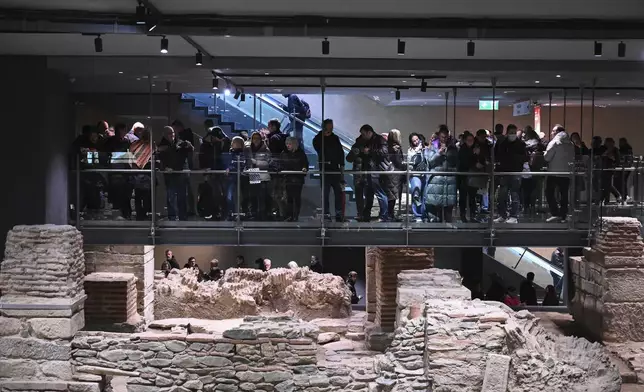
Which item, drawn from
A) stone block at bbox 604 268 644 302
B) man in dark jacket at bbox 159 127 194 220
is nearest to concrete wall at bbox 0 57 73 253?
man in dark jacket at bbox 159 127 194 220

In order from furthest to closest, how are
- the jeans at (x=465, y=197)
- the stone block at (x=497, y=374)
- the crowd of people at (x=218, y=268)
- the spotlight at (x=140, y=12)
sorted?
1. the crowd of people at (x=218, y=268)
2. the jeans at (x=465, y=197)
3. the stone block at (x=497, y=374)
4. the spotlight at (x=140, y=12)

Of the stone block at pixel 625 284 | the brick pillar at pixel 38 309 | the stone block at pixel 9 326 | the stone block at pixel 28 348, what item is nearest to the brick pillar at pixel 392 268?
the stone block at pixel 625 284

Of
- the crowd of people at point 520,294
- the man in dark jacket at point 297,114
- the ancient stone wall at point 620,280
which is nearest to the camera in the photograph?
the ancient stone wall at point 620,280

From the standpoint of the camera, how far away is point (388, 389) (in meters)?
10.3

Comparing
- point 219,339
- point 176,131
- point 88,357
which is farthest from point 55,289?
point 176,131

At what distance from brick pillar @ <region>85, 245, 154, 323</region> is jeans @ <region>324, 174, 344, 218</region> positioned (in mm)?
4501

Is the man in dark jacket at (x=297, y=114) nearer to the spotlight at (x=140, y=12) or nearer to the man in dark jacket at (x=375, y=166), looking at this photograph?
the man in dark jacket at (x=375, y=166)

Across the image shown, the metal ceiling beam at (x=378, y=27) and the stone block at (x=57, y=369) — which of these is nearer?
the metal ceiling beam at (x=378, y=27)

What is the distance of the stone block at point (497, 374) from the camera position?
976cm

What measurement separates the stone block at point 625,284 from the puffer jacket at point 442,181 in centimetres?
320

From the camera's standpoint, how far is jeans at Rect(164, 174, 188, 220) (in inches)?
482

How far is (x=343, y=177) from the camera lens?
12109 millimetres

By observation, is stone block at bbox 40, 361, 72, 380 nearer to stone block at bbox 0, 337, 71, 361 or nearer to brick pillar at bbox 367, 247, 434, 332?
stone block at bbox 0, 337, 71, 361

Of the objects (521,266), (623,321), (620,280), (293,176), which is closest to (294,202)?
(293,176)
